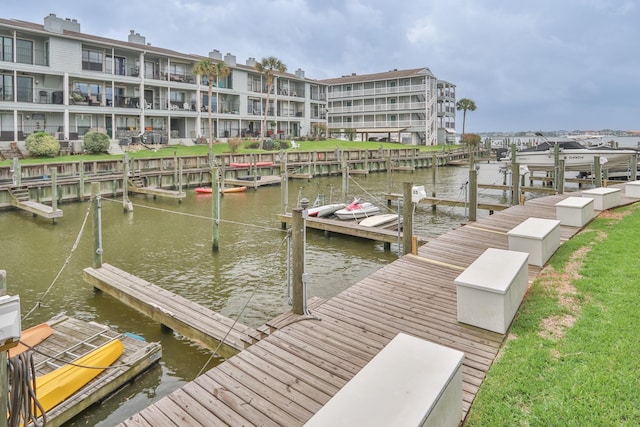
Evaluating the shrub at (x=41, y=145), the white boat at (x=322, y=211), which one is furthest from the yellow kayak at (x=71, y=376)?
the shrub at (x=41, y=145)

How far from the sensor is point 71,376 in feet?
22.4

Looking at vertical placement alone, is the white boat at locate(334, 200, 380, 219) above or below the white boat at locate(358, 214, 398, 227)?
above

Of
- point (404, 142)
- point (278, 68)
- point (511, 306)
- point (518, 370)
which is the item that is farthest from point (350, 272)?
point (404, 142)

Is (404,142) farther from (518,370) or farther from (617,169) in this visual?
(518,370)

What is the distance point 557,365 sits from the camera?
5.52m

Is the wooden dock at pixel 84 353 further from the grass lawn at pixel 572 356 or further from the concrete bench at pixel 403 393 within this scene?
the grass lawn at pixel 572 356

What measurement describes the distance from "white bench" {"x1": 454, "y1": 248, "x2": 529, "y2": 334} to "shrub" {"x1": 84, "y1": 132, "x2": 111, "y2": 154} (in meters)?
41.2

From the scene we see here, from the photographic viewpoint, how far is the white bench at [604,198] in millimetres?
16359

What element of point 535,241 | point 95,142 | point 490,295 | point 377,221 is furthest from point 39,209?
point 490,295

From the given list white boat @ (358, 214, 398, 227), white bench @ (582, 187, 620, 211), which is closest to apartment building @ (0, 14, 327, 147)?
white boat @ (358, 214, 398, 227)

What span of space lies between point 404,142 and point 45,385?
265 feet

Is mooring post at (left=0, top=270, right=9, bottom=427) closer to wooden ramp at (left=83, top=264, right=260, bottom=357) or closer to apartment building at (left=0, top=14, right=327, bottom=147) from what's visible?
wooden ramp at (left=83, top=264, right=260, bottom=357)

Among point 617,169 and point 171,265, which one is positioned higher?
point 617,169

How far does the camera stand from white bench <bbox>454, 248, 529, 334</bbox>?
21.9 feet
